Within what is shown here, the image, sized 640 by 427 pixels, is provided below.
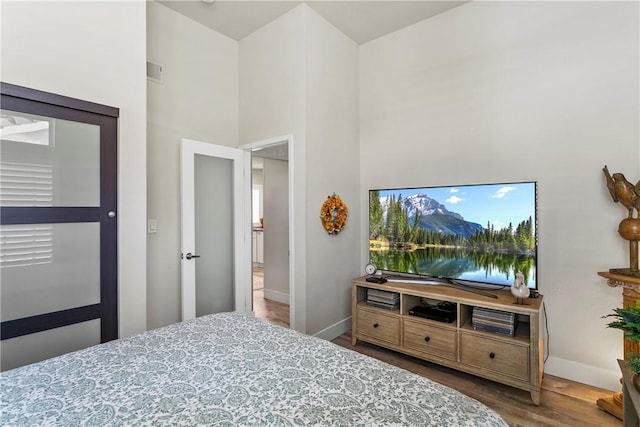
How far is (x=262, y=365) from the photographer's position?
1320mm

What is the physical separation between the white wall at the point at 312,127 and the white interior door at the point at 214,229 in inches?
19.4

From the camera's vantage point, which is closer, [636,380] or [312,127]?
[636,380]

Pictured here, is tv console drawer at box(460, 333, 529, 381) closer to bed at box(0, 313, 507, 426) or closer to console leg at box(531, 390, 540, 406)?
console leg at box(531, 390, 540, 406)

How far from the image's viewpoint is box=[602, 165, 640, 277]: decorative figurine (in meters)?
2.04

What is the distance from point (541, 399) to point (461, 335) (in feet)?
2.04

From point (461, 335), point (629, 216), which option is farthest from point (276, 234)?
point (629, 216)

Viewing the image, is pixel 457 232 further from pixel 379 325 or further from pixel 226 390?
pixel 226 390

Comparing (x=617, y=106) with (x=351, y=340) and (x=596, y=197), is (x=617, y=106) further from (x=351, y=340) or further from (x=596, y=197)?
(x=351, y=340)

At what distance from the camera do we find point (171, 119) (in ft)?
9.87

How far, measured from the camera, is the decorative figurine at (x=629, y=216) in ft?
6.70

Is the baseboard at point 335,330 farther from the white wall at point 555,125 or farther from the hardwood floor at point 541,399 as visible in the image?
the white wall at point 555,125

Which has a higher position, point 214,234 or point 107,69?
point 107,69

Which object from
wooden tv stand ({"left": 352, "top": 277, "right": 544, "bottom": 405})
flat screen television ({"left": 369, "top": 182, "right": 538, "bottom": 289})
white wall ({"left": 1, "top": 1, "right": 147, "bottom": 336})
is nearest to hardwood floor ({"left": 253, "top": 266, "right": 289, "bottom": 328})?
wooden tv stand ({"left": 352, "top": 277, "right": 544, "bottom": 405})

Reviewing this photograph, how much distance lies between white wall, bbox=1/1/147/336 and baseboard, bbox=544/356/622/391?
3186 millimetres
